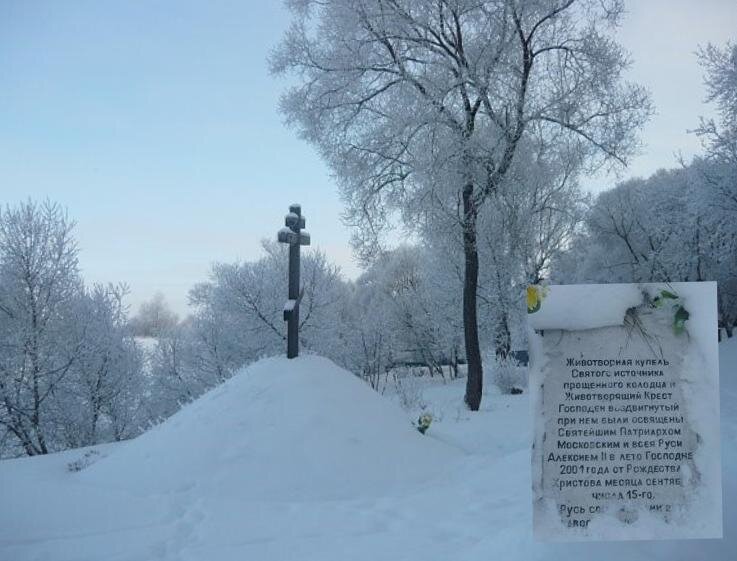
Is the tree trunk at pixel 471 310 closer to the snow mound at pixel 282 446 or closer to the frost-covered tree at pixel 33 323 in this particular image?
the snow mound at pixel 282 446

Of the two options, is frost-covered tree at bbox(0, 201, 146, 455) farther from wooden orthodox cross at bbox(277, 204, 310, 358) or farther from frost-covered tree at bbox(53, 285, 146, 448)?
wooden orthodox cross at bbox(277, 204, 310, 358)

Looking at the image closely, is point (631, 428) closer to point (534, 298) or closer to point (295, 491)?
point (534, 298)

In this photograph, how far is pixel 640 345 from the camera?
113 inches

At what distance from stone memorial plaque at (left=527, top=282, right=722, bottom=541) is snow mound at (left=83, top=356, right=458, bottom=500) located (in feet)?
9.96

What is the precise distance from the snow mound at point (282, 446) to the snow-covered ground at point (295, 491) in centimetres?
2

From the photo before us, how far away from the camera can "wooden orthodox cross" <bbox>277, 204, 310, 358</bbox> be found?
7.88m

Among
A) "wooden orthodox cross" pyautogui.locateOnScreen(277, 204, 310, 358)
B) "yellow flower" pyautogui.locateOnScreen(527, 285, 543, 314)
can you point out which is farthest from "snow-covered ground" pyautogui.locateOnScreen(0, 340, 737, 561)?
"yellow flower" pyautogui.locateOnScreen(527, 285, 543, 314)

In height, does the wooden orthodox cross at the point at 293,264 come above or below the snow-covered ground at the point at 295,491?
above

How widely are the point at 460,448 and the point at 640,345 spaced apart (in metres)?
5.00

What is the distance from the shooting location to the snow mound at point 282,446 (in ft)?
18.4

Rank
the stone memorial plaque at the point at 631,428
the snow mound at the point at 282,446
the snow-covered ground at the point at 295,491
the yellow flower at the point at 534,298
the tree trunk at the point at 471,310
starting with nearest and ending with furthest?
the stone memorial plaque at the point at 631,428, the yellow flower at the point at 534,298, the snow-covered ground at the point at 295,491, the snow mound at the point at 282,446, the tree trunk at the point at 471,310

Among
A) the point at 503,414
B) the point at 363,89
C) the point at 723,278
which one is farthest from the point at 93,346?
the point at 723,278

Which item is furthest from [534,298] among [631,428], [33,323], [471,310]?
[33,323]

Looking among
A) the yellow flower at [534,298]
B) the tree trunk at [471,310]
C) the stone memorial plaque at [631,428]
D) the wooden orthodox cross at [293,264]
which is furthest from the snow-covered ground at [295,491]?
the tree trunk at [471,310]
